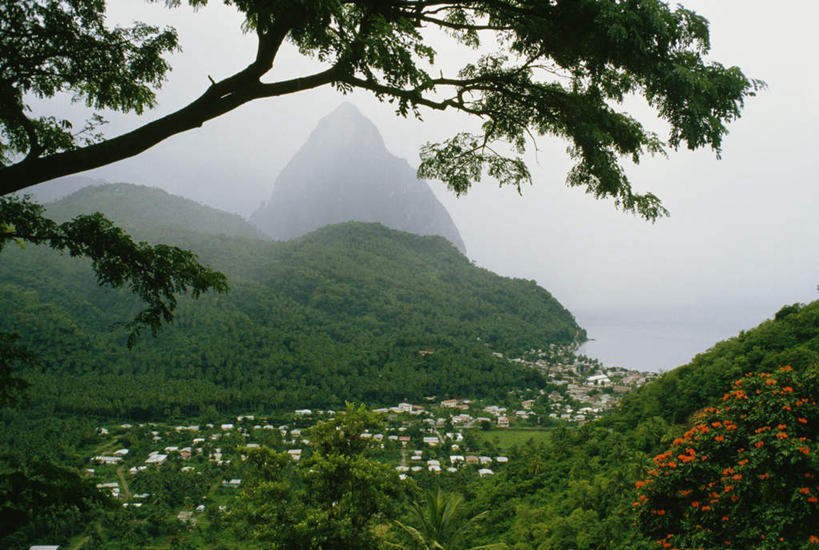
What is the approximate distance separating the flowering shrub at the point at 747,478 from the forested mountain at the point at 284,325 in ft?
120

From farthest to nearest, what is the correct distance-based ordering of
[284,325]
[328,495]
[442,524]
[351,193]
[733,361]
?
[351,193]
[284,325]
[733,361]
[442,524]
[328,495]

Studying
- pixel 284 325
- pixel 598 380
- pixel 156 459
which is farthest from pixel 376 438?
pixel 598 380

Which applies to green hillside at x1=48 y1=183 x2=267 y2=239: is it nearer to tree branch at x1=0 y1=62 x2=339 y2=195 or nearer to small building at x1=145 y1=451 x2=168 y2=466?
small building at x1=145 y1=451 x2=168 y2=466

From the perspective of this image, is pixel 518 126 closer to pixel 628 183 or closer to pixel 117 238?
pixel 628 183

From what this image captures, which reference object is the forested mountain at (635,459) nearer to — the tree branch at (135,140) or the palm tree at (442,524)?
the palm tree at (442,524)

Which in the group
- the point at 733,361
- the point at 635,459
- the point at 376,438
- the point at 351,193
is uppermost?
the point at 351,193

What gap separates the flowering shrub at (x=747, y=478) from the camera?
2971 millimetres

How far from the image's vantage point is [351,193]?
126 meters

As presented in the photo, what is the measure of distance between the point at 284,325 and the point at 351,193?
80.6 m

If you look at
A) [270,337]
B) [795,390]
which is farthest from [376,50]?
[270,337]

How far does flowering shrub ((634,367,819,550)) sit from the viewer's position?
297 centimetres

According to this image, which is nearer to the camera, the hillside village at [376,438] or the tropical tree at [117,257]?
the tropical tree at [117,257]

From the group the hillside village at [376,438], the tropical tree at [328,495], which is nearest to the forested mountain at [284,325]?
the hillside village at [376,438]

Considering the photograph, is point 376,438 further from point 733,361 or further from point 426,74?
point 426,74
